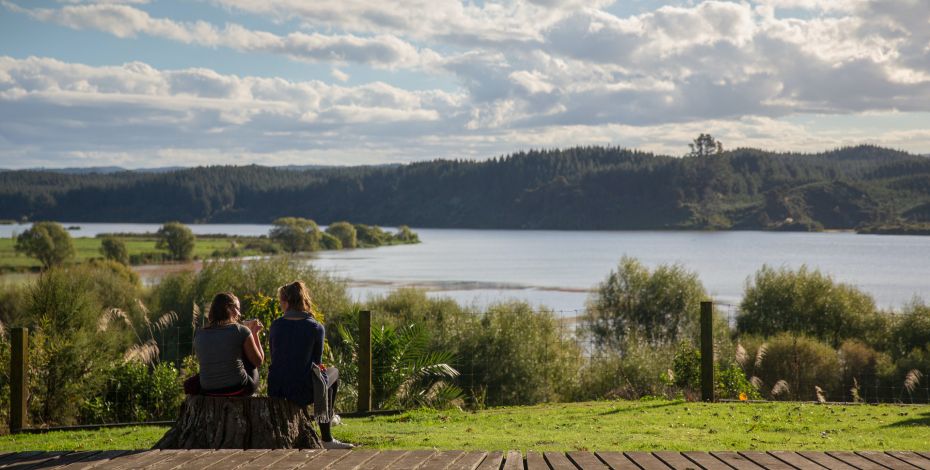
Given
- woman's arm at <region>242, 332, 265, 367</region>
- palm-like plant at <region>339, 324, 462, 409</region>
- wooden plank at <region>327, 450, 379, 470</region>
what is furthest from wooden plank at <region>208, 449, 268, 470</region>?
palm-like plant at <region>339, 324, 462, 409</region>

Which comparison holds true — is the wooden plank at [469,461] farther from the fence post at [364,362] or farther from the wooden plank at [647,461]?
the fence post at [364,362]

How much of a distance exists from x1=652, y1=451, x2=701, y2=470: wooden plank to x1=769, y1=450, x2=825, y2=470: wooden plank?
62 centimetres

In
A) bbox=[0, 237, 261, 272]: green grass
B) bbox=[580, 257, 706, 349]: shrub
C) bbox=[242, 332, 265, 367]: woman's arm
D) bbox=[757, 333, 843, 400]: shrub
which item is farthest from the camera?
bbox=[0, 237, 261, 272]: green grass

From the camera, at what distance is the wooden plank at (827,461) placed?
581 cm

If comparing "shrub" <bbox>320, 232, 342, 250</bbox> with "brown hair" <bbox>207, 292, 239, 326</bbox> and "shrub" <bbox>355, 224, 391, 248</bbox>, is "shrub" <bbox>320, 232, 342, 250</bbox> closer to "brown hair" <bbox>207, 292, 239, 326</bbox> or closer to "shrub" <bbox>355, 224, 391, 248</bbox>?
"shrub" <bbox>355, 224, 391, 248</bbox>

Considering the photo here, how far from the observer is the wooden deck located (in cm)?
581

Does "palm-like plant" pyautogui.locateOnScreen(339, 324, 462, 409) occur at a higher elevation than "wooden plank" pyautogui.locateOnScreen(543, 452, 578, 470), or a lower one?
lower

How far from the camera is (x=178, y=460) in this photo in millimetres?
6020

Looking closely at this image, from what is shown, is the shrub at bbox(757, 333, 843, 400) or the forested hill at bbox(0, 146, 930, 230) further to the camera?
the forested hill at bbox(0, 146, 930, 230)

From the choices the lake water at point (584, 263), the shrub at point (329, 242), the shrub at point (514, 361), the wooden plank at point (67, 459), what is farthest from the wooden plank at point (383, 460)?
the shrub at point (329, 242)

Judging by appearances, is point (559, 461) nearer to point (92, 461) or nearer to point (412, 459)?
point (412, 459)

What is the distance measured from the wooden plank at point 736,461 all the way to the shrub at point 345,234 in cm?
12723

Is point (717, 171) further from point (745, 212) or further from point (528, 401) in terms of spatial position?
point (528, 401)

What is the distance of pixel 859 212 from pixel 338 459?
177 metres
